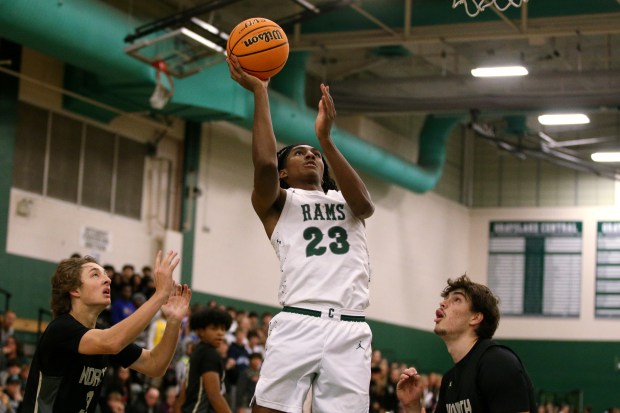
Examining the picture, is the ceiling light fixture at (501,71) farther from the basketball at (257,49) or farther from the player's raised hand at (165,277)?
the player's raised hand at (165,277)

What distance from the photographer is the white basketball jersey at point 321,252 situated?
19.8ft

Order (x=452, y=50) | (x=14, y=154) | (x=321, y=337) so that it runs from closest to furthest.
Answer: (x=321, y=337)
(x=14, y=154)
(x=452, y=50)

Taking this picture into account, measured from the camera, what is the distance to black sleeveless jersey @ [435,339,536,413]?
550cm

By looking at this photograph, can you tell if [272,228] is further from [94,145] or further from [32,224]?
[94,145]

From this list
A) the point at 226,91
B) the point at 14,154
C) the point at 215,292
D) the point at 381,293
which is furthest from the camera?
the point at 381,293

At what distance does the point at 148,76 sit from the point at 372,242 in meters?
11.7

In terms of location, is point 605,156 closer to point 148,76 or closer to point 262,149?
point 148,76

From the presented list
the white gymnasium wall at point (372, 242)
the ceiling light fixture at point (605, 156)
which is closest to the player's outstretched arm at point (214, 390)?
the white gymnasium wall at point (372, 242)

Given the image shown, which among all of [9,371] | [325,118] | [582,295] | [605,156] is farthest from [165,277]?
[582,295]

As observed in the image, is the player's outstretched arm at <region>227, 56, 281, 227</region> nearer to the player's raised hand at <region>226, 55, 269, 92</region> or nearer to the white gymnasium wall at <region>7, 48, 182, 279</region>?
the player's raised hand at <region>226, 55, 269, 92</region>

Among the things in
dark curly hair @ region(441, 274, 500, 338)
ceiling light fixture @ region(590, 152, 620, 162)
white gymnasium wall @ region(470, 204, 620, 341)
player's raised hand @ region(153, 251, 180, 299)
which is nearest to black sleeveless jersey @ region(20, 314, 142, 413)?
player's raised hand @ region(153, 251, 180, 299)

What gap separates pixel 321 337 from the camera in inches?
233

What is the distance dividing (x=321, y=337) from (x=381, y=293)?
2229 cm

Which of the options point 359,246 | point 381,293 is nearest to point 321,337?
point 359,246
